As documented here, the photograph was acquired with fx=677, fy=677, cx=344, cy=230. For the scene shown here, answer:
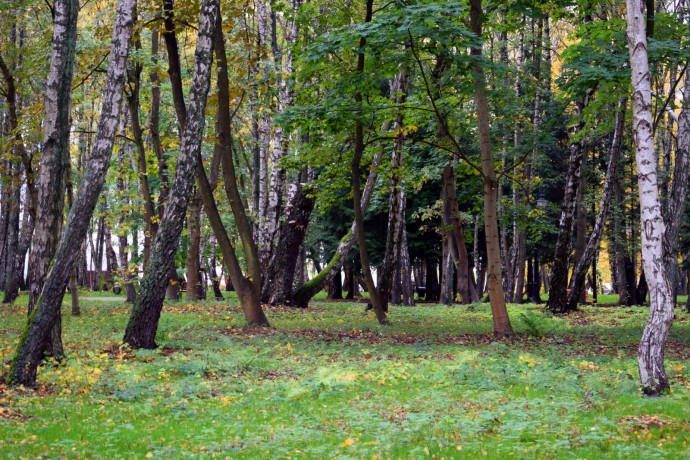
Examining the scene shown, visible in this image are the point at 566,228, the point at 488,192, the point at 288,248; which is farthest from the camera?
the point at 288,248

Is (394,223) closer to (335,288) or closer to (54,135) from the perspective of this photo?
(54,135)

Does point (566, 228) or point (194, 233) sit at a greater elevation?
point (194, 233)

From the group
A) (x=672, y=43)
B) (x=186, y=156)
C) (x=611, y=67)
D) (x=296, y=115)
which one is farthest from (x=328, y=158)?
(x=672, y=43)

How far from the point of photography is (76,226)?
9.73 meters

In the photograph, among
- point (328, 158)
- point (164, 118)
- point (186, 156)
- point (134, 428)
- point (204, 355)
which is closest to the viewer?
point (134, 428)

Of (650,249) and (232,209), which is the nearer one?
(650,249)

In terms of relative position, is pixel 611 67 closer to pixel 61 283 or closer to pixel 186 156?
pixel 186 156

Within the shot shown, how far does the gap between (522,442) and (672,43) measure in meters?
10.3

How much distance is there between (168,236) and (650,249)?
840 centimetres

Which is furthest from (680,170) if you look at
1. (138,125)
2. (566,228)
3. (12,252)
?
(12,252)

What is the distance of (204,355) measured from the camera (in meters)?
12.2

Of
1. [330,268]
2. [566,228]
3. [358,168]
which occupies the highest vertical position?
[358,168]

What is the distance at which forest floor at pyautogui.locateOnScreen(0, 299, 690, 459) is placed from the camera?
6.69 metres

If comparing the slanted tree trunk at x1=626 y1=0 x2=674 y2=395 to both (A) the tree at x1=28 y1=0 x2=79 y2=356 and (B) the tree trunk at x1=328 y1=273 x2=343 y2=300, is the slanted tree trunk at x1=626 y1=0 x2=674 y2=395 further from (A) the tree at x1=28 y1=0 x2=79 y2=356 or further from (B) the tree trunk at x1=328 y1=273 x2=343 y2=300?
(B) the tree trunk at x1=328 y1=273 x2=343 y2=300
